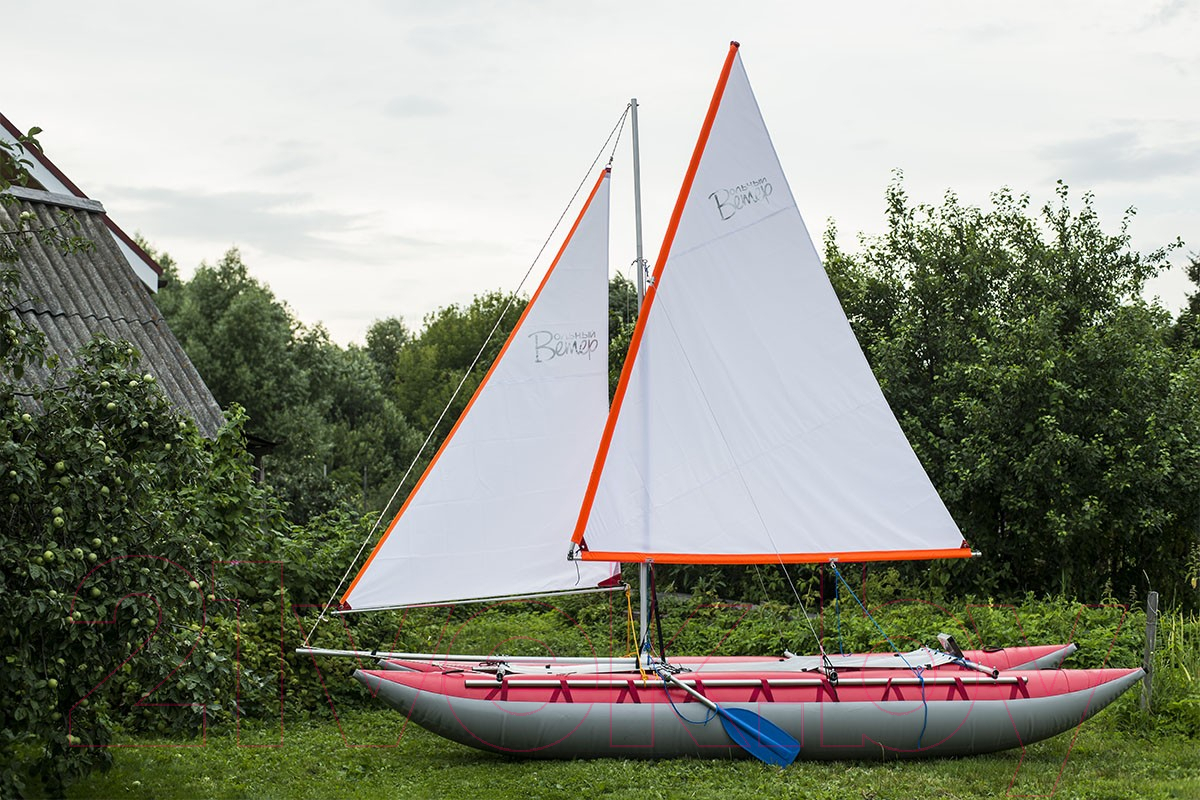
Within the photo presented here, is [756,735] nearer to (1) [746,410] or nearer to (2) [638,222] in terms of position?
(1) [746,410]

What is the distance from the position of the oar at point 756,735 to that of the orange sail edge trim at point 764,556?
1.19 meters

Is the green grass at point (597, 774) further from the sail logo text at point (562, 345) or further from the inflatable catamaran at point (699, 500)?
the sail logo text at point (562, 345)

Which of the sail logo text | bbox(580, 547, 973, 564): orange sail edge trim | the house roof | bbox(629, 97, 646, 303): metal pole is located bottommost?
bbox(580, 547, 973, 564): orange sail edge trim

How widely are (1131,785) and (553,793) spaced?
468cm

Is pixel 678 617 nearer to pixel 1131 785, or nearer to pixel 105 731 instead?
pixel 1131 785

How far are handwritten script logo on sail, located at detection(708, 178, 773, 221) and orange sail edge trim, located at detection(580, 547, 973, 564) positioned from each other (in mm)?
3193

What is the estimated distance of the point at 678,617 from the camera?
18016 millimetres

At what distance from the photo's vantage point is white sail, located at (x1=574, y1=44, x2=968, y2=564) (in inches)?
429

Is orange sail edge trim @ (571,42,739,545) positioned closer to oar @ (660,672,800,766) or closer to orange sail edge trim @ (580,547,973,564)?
orange sail edge trim @ (580,547,973,564)

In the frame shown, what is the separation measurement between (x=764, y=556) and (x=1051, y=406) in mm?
8172

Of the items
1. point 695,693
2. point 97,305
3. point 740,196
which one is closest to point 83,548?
point 695,693

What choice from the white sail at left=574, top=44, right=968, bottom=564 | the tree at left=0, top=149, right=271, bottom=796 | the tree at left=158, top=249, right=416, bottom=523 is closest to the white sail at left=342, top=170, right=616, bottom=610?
the white sail at left=574, top=44, right=968, bottom=564

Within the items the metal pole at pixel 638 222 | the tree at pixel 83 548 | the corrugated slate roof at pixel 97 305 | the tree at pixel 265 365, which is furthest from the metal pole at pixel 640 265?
the tree at pixel 265 365

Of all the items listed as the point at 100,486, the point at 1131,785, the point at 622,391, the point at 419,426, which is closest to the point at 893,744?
the point at 1131,785
